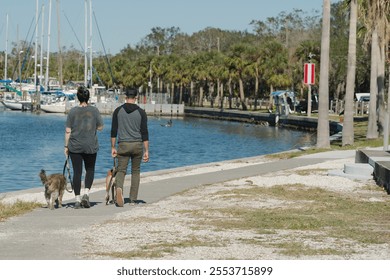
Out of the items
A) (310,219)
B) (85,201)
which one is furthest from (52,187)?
(310,219)

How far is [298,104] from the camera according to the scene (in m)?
108

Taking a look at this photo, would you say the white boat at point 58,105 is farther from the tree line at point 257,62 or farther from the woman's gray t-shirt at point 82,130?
the woman's gray t-shirt at point 82,130

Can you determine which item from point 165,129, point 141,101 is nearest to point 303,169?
point 165,129

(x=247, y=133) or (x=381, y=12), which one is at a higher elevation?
(x=381, y=12)

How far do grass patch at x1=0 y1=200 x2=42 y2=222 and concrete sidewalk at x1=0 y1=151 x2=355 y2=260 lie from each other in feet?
0.64

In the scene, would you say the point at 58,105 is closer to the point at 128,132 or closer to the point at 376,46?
the point at 376,46

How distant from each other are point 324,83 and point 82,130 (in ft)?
76.8

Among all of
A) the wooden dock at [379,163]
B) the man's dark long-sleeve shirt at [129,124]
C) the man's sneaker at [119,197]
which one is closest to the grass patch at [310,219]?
the wooden dock at [379,163]

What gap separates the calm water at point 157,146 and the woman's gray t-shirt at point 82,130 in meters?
13.8

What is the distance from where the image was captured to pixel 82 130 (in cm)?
1547

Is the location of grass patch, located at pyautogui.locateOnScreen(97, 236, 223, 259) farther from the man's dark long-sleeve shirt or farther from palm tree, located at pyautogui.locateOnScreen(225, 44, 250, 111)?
palm tree, located at pyautogui.locateOnScreen(225, 44, 250, 111)

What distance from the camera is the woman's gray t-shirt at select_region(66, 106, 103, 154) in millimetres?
15461

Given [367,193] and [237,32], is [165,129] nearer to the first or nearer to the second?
[367,193]
